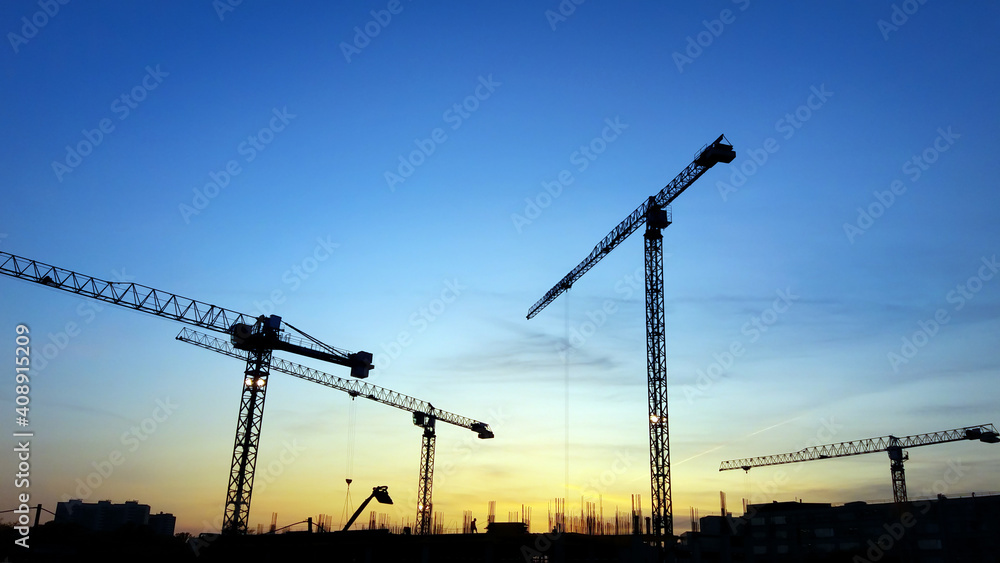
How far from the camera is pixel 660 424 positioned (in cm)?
6675

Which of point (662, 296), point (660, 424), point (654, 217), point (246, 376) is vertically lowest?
point (660, 424)

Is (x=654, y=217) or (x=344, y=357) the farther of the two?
(x=344, y=357)

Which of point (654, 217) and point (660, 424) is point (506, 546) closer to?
point (660, 424)

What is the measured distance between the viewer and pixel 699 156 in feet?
217

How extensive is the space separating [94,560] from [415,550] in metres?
42.1

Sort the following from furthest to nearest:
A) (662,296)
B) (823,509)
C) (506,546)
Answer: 1. (823,509)
2. (662,296)
3. (506,546)

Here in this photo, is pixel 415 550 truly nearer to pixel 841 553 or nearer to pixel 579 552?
pixel 579 552

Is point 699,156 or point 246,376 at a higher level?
point 699,156

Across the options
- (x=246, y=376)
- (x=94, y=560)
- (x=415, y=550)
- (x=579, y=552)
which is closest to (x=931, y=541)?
(x=579, y=552)

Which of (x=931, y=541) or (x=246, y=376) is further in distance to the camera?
(x=931, y=541)

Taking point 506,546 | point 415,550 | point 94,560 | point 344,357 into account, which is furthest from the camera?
point 344,357

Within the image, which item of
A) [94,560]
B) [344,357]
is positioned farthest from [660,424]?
[94,560]

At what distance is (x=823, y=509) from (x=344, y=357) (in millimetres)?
66870

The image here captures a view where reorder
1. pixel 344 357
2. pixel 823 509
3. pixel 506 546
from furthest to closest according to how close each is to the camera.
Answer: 1. pixel 823 509
2. pixel 344 357
3. pixel 506 546
